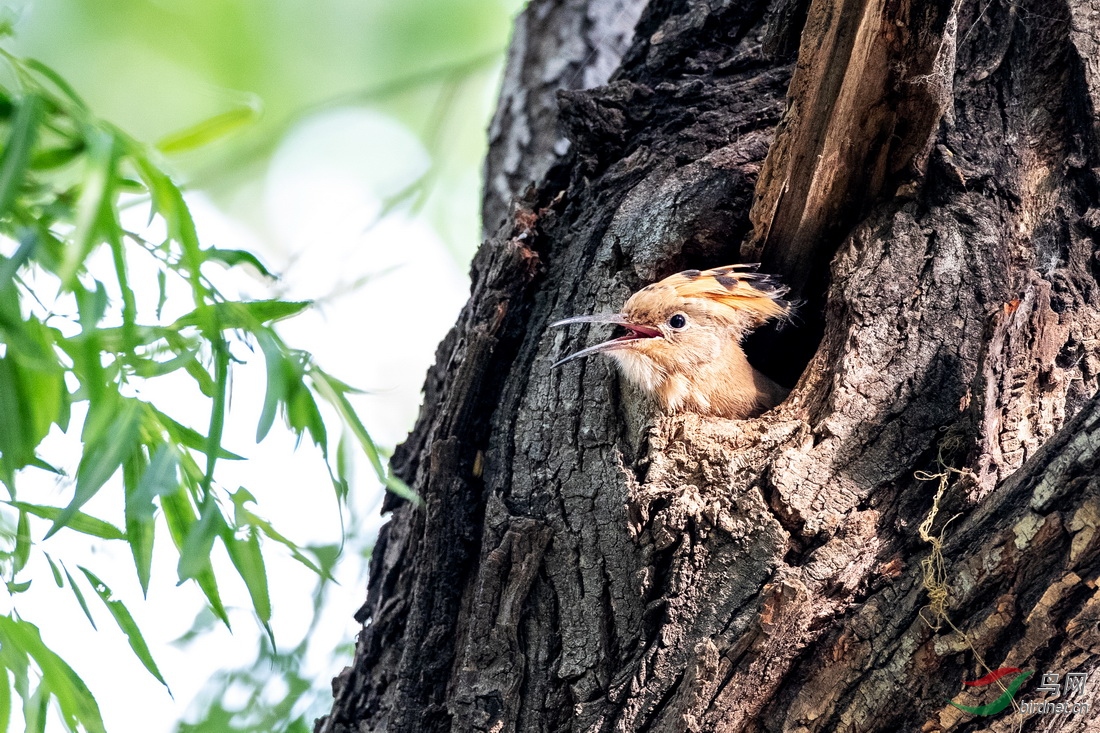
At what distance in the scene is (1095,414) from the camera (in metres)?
1.81

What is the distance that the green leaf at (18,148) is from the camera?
1668 millimetres

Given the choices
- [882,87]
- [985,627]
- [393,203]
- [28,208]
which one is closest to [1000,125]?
[882,87]

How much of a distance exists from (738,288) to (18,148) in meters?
2.03

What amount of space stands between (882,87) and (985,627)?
1.39 meters

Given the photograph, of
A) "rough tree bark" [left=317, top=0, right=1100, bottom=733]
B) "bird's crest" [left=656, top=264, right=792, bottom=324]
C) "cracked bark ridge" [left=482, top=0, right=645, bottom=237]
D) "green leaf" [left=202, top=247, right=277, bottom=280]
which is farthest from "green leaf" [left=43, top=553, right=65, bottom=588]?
"cracked bark ridge" [left=482, top=0, right=645, bottom=237]

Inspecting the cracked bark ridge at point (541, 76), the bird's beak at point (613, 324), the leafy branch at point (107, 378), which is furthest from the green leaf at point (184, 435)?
the cracked bark ridge at point (541, 76)

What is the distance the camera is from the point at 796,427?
2.52 metres

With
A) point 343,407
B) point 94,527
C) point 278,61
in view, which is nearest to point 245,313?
point 343,407

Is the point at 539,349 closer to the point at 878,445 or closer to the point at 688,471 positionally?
the point at 688,471

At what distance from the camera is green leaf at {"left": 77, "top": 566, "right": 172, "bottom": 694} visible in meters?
2.11

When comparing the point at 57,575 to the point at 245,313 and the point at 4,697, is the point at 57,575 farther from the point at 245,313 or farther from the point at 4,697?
the point at 245,313

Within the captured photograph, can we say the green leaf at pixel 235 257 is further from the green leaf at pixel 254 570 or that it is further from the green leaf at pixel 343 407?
the green leaf at pixel 254 570

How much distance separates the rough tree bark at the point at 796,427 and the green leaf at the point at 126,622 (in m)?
0.69

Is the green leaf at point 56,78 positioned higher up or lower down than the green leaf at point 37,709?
higher up
